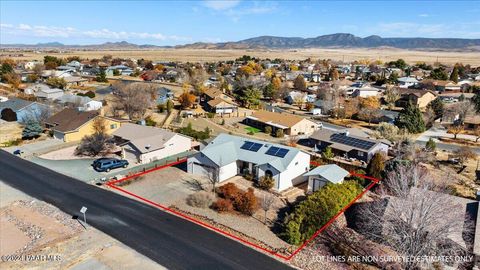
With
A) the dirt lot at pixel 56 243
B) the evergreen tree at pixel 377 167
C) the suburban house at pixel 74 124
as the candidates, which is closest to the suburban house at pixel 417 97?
the evergreen tree at pixel 377 167

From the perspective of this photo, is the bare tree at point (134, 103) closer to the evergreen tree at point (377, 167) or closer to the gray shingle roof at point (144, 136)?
the gray shingle roof at point (144, 136)

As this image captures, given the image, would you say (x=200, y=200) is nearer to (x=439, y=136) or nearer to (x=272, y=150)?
(x=272, y=150)

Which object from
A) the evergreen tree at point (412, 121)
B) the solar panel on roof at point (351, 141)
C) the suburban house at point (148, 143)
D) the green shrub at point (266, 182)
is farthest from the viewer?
the evergreen tree at point (412, 121)

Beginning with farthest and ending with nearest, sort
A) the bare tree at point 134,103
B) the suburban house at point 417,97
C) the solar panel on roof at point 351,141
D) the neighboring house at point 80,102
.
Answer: the suburban house at point 417,97 < the neighboring house at point 80,102 < the bare tree at point 134,103 < the solar panel on roof at point 351,141

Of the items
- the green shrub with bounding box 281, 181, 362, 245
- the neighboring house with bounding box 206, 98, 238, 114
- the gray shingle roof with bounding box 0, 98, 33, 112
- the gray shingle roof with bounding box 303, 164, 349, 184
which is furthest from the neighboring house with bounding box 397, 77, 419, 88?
the gray shingle roof with bounding box 0, 98, 33, 112

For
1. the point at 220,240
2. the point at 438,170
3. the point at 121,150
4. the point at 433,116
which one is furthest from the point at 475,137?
the point at 121,150

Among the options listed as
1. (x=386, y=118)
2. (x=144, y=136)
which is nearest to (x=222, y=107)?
(x=144, y=136)
